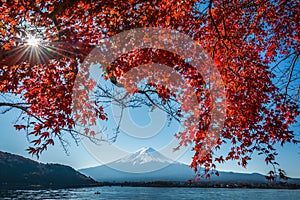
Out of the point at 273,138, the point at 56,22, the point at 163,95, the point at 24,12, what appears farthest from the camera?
the point at 163,95

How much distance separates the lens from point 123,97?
338 inches

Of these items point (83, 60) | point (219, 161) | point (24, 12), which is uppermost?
point (24, 12)

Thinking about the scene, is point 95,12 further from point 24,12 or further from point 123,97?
point 123,97

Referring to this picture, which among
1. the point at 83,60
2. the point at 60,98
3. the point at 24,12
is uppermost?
the point at 24,12

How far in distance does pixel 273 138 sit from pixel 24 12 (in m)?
6.64

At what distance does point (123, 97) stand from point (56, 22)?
3360mm

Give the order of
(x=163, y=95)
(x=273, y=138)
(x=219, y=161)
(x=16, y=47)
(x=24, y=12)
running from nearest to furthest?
(x=16, y=47), (x=24, y=12), (x=273, y=138), (x=219, y=161), (x=163, y=95)

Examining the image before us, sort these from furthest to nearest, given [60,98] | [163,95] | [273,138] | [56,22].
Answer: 1. [163,95]
2. [60,98]
3. [273,138]
4. [56,22]

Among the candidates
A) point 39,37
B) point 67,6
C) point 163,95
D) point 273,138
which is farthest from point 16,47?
point 273,138

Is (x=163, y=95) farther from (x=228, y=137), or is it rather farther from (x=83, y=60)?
(x=83, y=60)

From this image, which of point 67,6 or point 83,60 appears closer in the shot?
point 67,6

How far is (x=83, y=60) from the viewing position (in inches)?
257

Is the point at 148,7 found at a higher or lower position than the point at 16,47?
higher

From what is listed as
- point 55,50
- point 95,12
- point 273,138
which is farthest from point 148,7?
point 273,138
